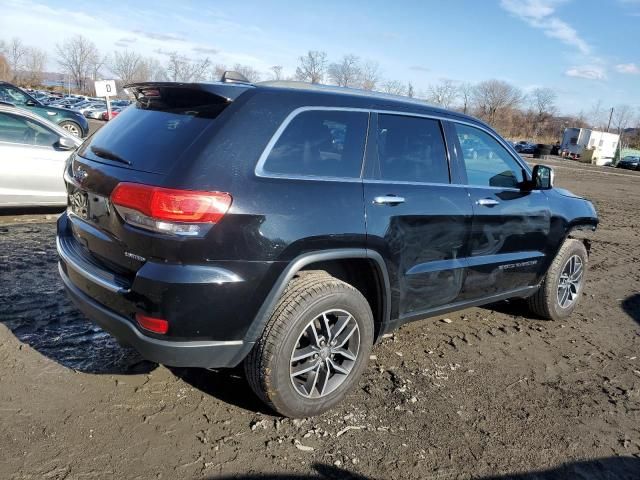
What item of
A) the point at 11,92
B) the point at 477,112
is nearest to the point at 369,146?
the point at 11,92

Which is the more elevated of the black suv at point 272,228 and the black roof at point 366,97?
the black roof at point 366,97

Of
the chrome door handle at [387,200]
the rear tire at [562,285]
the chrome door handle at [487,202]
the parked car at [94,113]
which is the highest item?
the chrome door handle at [387,200]

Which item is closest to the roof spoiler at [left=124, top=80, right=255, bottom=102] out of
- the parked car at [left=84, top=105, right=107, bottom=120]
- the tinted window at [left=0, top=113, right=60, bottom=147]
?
the tinted window at [left=0, top=113, right=60, bottom=147]

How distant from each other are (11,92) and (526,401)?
1760cm

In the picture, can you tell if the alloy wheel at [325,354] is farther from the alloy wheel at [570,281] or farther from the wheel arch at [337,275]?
the alloy wheel at [570,281]

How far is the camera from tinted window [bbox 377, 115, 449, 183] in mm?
3410

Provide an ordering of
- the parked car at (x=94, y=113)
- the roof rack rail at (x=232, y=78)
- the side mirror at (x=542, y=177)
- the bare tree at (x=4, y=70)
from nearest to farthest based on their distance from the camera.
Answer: the roof rack rail at (x=232, y=78)
the side mirror at (x=542, y=177)
the parked car at (x=94, y=113)
the bare tree at (x=4, y=70)

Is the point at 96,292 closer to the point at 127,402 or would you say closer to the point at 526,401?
the point at 127,402

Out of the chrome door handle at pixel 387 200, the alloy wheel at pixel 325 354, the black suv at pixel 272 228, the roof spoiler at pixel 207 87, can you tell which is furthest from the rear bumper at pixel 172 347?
the roof spoiler at pixel 207 87

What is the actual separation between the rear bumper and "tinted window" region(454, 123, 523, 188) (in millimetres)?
2189

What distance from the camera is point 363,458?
9.20 ft

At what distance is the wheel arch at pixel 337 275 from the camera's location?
2.79m

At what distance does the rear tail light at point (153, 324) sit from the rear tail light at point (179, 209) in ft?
1.44

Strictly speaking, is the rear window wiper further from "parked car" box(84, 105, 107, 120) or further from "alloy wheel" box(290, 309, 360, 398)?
"parked car" box(84, 105, 107, 120)
